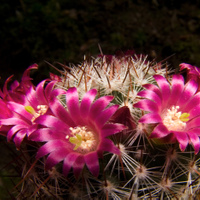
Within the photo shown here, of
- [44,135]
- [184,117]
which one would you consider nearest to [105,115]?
[44,135]

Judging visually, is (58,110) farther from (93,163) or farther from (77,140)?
(93,163)

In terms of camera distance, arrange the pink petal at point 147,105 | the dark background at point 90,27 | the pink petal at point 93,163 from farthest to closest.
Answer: the dark background at point 90,27
the pink petal at point 147,105
the pink petal at point 93,163

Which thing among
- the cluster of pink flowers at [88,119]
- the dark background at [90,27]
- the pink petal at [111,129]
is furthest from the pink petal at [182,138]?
the dark background at [90,27]

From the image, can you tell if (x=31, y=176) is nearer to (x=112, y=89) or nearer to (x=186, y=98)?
(x=112, y=89)

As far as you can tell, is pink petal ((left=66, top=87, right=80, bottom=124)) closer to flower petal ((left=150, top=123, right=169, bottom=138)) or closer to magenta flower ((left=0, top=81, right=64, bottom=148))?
magenta flower ((left=0, top=81, right=64, bottom=148))

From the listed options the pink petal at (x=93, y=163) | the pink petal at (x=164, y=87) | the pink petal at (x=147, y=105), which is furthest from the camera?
the pink petal at (x=164, y=87)

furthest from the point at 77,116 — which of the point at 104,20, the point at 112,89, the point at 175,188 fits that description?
the point at 104,20

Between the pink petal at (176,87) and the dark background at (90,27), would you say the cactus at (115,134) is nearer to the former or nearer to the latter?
the pink petal at (176,87)
